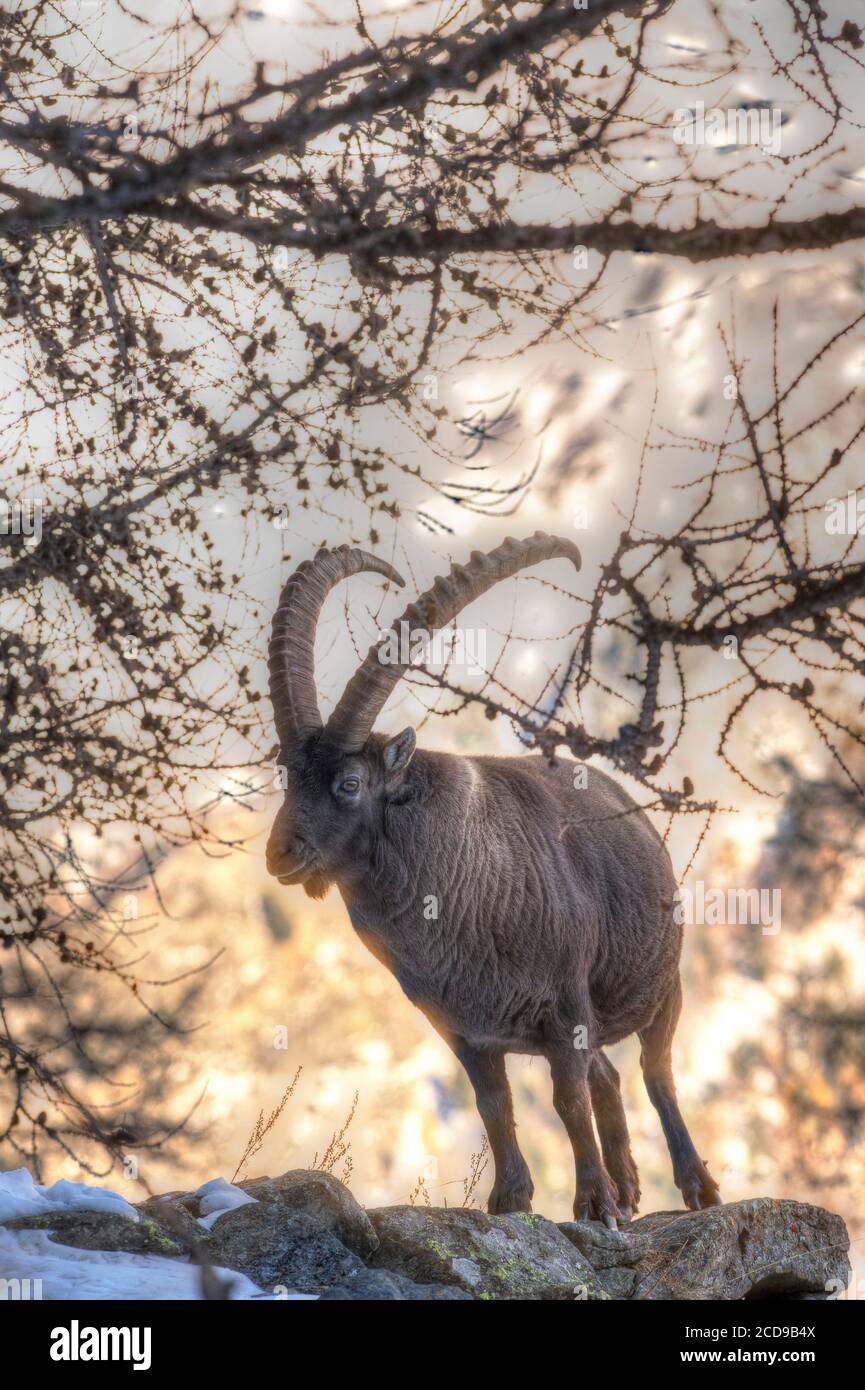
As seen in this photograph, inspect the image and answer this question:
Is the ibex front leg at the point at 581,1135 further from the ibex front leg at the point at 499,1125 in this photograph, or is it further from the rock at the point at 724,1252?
the ibex front leg at the point at 499,1125

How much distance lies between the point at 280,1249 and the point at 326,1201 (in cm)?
51

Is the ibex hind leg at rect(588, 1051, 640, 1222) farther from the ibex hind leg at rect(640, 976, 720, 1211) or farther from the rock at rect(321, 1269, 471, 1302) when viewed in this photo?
the rock at rect(321, 1269, 471, 1302)

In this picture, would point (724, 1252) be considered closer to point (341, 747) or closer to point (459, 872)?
point (459, 872)

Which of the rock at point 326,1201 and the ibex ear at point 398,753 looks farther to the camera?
the ibex ear at point 398,753

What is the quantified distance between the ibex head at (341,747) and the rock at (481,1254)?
180cm

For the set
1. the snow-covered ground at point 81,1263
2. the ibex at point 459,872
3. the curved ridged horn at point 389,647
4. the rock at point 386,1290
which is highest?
the curved ridged horn at point 389,647

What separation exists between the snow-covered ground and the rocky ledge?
0.25 ft

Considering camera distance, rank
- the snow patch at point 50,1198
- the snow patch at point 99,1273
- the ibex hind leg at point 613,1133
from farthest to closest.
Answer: the ibex hind leg at point 613,1133, the snow patch at point 50,1198, the snow patch at point 99,1273

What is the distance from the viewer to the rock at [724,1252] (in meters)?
7.04

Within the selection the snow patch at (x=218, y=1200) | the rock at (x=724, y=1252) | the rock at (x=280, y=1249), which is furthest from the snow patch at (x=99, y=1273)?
the rock at (x=724, y=1252)

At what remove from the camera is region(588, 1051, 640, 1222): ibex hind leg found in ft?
28.8

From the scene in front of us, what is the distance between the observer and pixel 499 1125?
777 cm

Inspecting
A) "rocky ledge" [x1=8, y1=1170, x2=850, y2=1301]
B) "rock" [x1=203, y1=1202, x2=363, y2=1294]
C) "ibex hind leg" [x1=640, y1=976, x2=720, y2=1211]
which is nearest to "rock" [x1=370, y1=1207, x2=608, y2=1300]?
"rocky ledge" [x1=8, y1=1170, x2=850, y2=1301]
